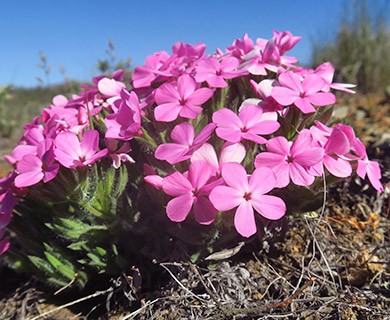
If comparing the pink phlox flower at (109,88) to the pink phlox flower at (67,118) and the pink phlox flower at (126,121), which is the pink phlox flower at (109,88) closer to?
the pink phlox flower at (67,118)

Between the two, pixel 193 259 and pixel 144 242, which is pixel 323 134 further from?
pixel 144 242

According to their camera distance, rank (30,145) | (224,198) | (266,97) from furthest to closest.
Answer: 1. (30,145)
2. (266,97)
3. (224,198)

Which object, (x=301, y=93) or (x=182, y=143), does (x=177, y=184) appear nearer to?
(x=182, y=143)

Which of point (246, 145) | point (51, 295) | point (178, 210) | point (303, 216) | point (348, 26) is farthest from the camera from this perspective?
point (348, 26)

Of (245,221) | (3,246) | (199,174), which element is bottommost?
(3,246)

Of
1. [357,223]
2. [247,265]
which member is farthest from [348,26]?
[247,265]

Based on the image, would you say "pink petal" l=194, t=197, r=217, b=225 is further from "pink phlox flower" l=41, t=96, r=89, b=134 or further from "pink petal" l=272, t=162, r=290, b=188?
"pink phlox flower" l=41, t=96, r=89, b=134

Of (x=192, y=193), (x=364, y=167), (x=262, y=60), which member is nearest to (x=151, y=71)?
(x=262, y=60)
